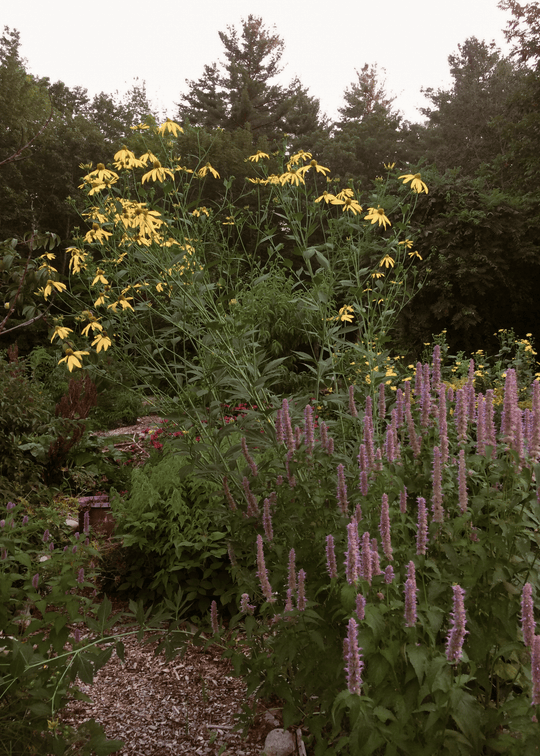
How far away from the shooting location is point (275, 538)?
1.87m

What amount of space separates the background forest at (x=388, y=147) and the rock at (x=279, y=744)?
185 centimetres

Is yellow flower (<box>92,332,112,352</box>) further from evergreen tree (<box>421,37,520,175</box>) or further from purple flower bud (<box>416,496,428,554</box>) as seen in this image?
evergreen tree (<box>421,37,520,175</box>)

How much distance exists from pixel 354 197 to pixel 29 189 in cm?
1673

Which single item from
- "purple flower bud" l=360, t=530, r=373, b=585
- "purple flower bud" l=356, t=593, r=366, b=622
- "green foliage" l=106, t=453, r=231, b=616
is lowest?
"green foliage" l=106, t=453, r=231, b=616

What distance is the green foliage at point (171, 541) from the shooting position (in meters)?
2.95

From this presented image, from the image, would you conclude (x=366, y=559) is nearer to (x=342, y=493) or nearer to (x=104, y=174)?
(x=342, y=493)

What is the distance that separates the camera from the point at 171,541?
2.96 metres

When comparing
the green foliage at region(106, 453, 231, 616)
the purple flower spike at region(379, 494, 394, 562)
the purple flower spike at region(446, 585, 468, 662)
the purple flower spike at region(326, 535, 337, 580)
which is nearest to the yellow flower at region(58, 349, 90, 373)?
the green foliage at region(106, 453, 231, 616)

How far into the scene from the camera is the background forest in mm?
8430

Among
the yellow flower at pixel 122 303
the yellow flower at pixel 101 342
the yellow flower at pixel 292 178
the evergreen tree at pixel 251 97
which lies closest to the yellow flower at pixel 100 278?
the yellow flower at pixel 122 303

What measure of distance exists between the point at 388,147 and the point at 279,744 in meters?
25.5

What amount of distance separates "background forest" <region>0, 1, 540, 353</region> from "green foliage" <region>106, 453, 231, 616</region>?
130cm

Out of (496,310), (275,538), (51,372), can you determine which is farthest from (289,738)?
(51,372)

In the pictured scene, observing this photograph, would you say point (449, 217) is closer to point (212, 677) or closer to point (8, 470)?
point (8, 470)
